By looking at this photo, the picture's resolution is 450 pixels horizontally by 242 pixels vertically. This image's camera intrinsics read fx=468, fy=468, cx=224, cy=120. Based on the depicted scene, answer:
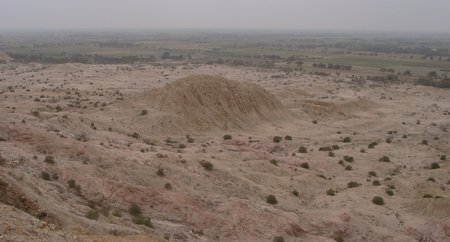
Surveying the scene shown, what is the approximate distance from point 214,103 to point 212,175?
20.8 metres

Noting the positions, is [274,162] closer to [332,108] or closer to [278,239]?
[278,239]

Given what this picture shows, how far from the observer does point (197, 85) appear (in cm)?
4734

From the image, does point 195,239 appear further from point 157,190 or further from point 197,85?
point 197,85

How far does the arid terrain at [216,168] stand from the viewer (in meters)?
17.5

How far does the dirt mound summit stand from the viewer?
4291 centimetres

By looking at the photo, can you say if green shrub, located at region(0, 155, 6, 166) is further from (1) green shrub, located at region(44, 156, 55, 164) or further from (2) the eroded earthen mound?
(2) the eroded earthen mound

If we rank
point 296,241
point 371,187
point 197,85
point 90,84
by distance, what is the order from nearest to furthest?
point 296,241 < point 371,187 < point 197,85 < point 90,84

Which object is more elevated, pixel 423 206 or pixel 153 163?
pixel 153 163

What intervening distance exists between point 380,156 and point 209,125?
14976 mm

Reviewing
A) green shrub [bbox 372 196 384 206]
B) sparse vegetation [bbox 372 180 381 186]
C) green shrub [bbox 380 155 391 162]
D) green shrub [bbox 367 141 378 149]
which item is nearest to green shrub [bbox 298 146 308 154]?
green shrub [bbox 380 155 391 162]

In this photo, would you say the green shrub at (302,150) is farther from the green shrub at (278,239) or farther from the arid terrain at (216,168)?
the green shrub at (278,239)

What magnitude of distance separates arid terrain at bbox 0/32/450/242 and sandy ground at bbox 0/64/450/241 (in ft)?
0.28

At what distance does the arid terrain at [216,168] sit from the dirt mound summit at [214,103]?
153 millimetres

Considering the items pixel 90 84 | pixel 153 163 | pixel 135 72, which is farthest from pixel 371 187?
pixel 135 72
